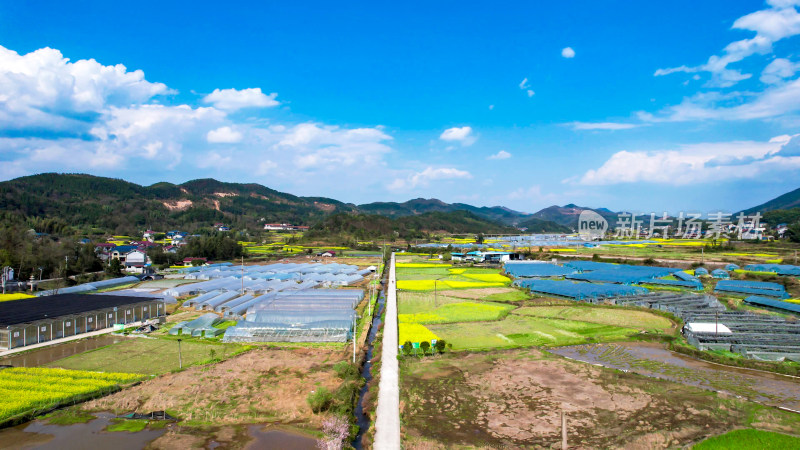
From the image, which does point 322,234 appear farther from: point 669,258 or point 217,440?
point 217,440

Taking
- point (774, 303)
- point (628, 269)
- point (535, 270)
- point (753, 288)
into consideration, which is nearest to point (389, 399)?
point (774, 303)

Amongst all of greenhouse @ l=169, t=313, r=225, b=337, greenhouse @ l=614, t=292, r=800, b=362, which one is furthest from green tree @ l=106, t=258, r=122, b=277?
greenhouse @ l=614, t=292, r=800, b=362

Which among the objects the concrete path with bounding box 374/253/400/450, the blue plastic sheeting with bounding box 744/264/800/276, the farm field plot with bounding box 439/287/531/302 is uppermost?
the blue plastic sheeting with bounding box 744/264/800/276

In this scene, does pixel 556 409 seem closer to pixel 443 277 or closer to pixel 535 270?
pixel 443 277

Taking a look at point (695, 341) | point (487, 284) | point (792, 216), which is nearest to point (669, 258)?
point (487, 284)

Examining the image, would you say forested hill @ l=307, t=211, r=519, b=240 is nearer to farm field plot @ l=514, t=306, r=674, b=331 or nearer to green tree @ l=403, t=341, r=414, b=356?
farm field plot @ l=514, t=306, r=674, b=331

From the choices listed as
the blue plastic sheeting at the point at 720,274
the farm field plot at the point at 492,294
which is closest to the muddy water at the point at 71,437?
the farm field plot at the point at 492,294
